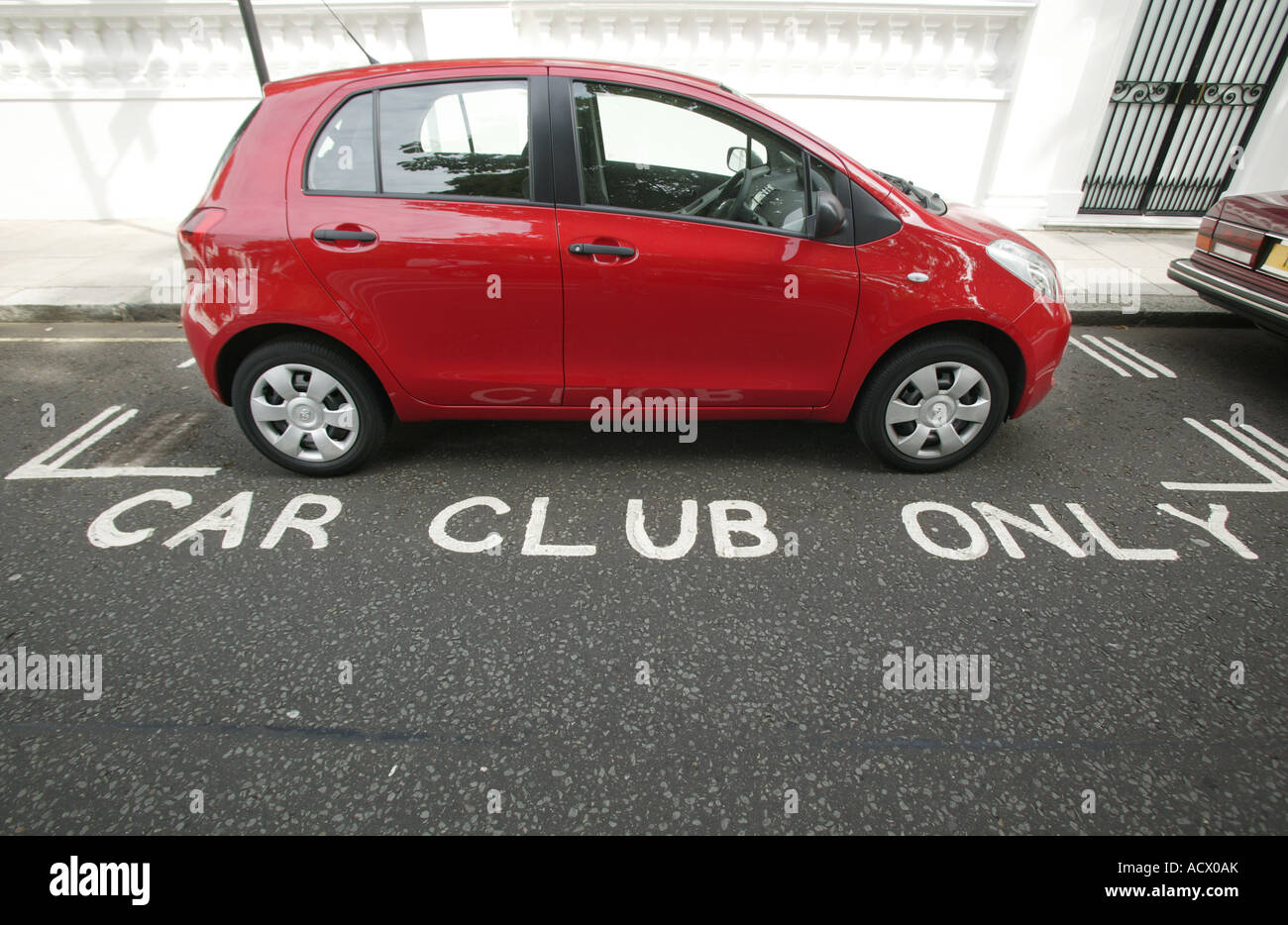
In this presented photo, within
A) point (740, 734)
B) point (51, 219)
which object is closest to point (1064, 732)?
point (740, 734)

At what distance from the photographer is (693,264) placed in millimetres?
2869

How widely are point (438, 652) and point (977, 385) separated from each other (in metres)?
2.64

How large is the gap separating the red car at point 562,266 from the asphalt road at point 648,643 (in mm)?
496

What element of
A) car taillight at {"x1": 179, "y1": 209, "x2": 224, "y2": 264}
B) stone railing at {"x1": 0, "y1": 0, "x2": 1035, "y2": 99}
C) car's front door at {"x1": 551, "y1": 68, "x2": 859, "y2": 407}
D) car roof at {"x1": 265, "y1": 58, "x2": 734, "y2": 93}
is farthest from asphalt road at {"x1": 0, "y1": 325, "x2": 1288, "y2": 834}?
stone railing at {"x1": 0, "y1": 0, "x2": 1035, "y2": 99}

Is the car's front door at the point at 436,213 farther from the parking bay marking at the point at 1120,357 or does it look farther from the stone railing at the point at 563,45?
the stone railing at the point at 563,45

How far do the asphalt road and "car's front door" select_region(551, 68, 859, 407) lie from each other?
0.57m

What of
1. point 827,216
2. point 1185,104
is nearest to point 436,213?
point 827,216

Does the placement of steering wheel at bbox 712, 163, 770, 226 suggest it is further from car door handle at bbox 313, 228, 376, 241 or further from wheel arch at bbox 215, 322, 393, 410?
wheel arch at bbox 215, 322, 393, 410

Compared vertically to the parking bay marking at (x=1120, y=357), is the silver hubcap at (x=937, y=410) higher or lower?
higher

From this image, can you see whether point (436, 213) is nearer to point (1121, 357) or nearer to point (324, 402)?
point (324, 402)

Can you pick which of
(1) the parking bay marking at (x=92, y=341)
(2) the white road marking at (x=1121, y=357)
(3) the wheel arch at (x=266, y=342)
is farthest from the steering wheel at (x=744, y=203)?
(1) the parking bay marking at (x=92, y=341)

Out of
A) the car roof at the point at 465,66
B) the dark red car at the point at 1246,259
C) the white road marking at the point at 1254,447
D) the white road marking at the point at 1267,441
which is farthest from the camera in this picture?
the dark red car at the point at 1246,259

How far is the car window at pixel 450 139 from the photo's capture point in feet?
9.45

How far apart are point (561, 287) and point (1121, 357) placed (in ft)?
14.1
